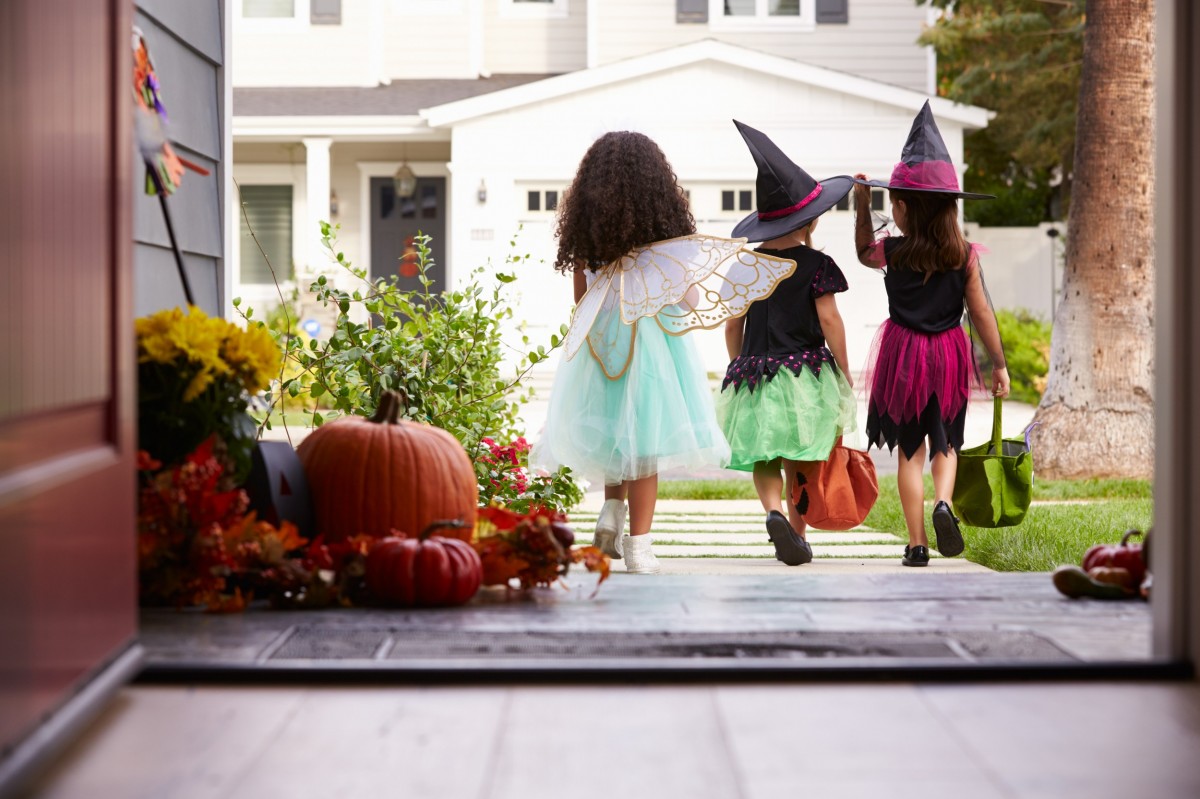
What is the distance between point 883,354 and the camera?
18.2 feet

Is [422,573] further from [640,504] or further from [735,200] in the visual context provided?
[735,200]

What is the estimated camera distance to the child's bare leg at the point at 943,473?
5.43m

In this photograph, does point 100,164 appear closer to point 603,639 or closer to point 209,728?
point 209,728

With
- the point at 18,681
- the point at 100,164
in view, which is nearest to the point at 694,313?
the point at 100,164

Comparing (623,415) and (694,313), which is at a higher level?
(694,313)

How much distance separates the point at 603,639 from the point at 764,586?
797 mm

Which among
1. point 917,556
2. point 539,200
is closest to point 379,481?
point 917,556

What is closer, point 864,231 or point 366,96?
point 864,231

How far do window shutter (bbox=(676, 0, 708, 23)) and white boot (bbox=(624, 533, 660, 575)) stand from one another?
12862 millimetres

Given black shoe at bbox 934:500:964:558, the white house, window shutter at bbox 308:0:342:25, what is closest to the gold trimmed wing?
black shoe at bbox 934:500:964:558

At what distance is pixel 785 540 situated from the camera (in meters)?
5.24

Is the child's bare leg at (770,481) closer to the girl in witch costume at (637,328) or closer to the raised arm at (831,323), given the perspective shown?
the girl in witch costume at (637,328)

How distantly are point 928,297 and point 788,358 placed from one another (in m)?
0.61

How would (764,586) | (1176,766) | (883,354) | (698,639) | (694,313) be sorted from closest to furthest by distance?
(1176,766) → (698,639) → (764,586) → (694,313) → (883,354)
